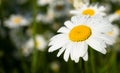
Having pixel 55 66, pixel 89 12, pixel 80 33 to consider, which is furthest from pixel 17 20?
pixel 80 33

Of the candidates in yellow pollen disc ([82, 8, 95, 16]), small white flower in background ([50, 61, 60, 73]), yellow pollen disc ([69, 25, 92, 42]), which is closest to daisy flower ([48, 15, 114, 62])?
yellow pollen disc ([69, 25, 92, 42])

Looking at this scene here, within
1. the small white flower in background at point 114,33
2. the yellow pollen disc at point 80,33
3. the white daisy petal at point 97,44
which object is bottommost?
the small white flower in background at point 114,33

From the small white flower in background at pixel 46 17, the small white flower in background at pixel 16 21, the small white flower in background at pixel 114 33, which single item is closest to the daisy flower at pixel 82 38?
the small white flower in background at pixel 114 33

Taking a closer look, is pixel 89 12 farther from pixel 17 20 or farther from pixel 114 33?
pixel 17 20

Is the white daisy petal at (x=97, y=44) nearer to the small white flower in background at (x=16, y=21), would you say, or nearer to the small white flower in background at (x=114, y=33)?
the small white flower in background at (x=114, y=33)

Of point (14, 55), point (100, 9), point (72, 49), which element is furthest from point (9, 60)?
point (72, 49)
